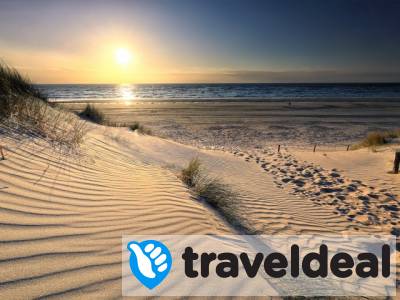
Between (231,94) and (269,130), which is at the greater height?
(231,94)

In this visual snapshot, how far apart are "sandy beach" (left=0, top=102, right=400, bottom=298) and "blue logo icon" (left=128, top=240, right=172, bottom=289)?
0.15 m

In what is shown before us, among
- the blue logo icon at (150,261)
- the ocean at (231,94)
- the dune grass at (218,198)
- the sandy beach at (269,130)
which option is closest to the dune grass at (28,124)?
the dune grass at (218,198)

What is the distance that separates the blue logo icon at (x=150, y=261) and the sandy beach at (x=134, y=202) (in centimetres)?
15

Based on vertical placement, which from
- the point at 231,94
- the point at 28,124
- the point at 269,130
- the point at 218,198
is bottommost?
the point at 218,198

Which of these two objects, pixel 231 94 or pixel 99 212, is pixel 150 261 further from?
pixel 231 94

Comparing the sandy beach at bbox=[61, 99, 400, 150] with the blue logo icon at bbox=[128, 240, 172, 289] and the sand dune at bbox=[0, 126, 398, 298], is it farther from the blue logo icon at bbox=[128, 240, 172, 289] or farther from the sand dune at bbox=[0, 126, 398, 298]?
the blue logo icon at bbox=[128, 240, 172, 289]

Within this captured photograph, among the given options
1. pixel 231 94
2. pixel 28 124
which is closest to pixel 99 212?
pixel 28 124

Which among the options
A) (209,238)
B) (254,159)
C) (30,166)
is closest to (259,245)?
(209,238)

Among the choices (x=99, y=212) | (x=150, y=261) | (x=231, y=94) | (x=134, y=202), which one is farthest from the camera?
(x=231, y=94)

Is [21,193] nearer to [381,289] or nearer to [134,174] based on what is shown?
[134,174]

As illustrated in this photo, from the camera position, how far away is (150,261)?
83.5 inches

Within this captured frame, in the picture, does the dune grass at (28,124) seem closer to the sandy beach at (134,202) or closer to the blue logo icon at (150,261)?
the sandy beach at (134,202)

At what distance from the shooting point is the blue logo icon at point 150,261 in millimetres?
1920

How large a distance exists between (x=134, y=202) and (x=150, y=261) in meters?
1.04
